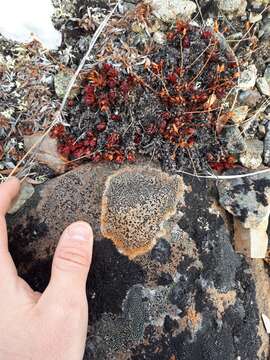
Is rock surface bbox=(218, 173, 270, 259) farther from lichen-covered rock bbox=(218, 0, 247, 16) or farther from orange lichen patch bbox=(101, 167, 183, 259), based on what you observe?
lichen-covered rock bbox=(218, 0, 247, 16)

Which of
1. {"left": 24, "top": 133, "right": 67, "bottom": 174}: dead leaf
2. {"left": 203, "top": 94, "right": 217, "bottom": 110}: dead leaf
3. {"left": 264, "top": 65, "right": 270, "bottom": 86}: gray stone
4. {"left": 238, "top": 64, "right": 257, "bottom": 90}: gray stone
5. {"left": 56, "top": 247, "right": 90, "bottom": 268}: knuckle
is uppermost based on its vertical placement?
{"left": 264, "top": 65, "right": 270, "bottom": 86}: gray stone

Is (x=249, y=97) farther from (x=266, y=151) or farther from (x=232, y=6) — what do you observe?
(x=232, y=6)

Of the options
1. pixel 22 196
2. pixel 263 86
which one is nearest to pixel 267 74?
pixel 263 86

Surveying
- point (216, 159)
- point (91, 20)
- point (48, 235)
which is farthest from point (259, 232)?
point (91, 20)

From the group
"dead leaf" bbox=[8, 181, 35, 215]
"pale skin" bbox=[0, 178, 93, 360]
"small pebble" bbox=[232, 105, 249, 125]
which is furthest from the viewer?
"small pebble" bbox=[232, 105, 249, 125]

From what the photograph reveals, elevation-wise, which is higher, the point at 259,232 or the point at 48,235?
the point at 259,232

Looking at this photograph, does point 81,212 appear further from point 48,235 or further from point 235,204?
point 235,204

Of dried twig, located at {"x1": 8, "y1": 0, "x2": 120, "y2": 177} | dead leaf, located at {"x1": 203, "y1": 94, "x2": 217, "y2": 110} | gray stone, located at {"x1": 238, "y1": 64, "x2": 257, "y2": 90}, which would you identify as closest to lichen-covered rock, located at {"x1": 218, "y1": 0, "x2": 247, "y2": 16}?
gray stone, located at {"x1": 238, "y1": 64, "x2": 257, "y2": 90}
